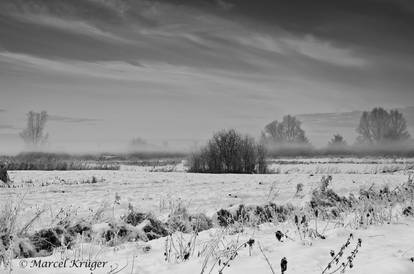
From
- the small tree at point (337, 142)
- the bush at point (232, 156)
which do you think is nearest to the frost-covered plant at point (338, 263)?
the bush at point (232, 156)

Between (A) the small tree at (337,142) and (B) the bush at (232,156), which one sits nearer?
(B) the bush at (232,156)

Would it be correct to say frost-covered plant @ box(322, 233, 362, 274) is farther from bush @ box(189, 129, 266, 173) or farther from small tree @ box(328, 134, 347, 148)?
small tree @ box(328, 134, 347, 148)

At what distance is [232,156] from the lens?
35.3 meters

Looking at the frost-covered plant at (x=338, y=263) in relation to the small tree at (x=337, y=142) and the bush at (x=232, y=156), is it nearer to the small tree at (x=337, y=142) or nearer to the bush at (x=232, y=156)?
the bush at (x=232, y=156)

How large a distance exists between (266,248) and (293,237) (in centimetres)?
108

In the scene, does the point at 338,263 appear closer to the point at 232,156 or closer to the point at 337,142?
the point at 232,156

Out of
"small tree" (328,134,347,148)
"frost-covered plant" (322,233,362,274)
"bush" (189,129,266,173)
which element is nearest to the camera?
"frost-covered plant" (322,233,362,274)

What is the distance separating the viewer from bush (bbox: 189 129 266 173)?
115 feet

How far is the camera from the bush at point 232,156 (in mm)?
35188

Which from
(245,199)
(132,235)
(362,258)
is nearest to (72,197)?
(245,199)

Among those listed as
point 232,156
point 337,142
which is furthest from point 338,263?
point 337,142

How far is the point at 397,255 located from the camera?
5758 millimetres

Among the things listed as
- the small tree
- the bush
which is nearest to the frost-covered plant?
the bush

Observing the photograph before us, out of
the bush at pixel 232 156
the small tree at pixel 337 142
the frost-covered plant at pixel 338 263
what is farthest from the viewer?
the small tree at pixel 337 142
